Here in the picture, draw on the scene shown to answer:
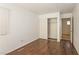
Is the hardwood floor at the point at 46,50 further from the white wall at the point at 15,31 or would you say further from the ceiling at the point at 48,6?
the ceiling at the point at 48,6

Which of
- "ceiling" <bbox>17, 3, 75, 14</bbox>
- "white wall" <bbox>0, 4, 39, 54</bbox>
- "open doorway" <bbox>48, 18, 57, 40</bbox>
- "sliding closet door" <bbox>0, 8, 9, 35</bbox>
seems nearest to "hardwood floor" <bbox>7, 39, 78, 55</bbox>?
"white wall" <bbox>0, 4, 39, 54</bbox>

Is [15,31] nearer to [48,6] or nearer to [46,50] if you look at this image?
[46,50]

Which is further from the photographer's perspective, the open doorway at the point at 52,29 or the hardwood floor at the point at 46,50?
the open doorway at the point at 52,29

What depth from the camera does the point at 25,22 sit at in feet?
14.5

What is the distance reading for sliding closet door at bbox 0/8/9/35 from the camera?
2898mm

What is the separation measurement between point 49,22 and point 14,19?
10.6 ft

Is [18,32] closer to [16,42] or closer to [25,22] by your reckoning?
[16,42]

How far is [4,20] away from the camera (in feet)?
9.78

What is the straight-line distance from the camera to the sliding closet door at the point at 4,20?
9.51 ft

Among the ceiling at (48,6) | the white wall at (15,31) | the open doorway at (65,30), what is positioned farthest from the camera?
the open doorway at (65,30)

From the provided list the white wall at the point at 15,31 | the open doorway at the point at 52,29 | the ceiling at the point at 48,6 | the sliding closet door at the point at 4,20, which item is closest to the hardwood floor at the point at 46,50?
the white wall at the point at 15,31

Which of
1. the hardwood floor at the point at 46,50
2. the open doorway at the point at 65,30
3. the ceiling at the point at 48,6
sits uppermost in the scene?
the ceiling at the point at 48,6

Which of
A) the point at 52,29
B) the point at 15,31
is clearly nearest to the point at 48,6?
the point at 15,31
